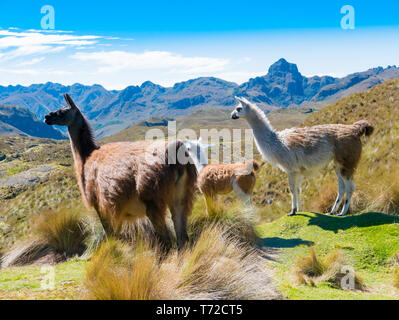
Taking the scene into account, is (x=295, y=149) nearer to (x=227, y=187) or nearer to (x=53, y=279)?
(x=227, y=187)

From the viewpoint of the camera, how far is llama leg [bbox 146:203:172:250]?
5.21m

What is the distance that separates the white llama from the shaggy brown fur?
868 mm

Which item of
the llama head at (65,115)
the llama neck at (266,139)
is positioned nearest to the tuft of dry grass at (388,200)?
the llama neck at (266,139)

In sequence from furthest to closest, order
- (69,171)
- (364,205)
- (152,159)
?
(69,171), (364,205), (152,159)

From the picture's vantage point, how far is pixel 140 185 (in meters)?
5.12

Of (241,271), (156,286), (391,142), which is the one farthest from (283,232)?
(391,142)

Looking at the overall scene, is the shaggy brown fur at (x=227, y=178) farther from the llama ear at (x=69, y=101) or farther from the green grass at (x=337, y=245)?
the llama ear at (x=69, y=101)

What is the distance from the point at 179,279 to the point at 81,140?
13.5 feet

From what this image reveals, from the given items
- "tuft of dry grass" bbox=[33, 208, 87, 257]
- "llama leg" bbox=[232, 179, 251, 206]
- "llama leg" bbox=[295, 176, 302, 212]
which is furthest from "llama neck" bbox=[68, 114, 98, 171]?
"llama leg" bbox=[295, 176, 302, 212]

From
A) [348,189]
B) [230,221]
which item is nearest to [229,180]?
[230,221]

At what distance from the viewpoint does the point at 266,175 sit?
810 inches

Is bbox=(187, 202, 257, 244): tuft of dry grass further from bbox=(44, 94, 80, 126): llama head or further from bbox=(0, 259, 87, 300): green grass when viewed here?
bbox=(44, 94, 80, 126): llama head

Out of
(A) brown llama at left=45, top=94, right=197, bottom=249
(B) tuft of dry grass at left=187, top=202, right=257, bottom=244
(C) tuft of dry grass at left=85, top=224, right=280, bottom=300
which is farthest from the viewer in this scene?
(B) tuft of dry grass at left=187, top=202, right=257, bottom=244
